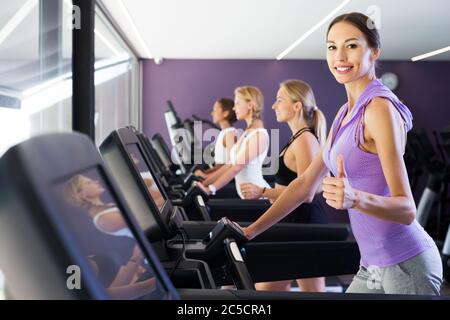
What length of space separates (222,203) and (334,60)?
138 cm

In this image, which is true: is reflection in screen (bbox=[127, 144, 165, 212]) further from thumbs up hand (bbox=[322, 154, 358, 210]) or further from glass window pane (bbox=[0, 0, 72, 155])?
thumbs up hand (bbox=[322, 154, 358, 210])

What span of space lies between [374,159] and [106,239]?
0.61m

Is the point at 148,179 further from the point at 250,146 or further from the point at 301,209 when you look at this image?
the point at 250,146

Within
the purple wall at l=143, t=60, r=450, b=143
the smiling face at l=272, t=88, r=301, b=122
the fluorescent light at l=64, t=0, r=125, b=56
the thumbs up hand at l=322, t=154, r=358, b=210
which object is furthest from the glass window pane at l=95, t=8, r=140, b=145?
the thumbs up hand at l=322, t=154, r=358, b=210

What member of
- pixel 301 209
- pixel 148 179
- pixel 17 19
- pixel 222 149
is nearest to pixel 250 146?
pixel 301 209

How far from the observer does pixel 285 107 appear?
1.81 metres

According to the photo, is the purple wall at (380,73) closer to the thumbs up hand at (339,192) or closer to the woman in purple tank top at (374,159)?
the woman in purple tank top at (374,159)

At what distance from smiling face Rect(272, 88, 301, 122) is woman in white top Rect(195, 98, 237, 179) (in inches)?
60.6

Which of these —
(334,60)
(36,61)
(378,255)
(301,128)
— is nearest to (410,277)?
(378,255)

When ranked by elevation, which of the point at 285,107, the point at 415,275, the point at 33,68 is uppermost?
the point at 33,68

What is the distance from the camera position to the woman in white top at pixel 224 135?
3.54 m

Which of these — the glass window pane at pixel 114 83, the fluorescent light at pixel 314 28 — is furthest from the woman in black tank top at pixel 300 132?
the glass window pane at pixel 114 83

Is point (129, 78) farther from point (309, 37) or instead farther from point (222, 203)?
point (309, 37)

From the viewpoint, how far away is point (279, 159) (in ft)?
6.19
